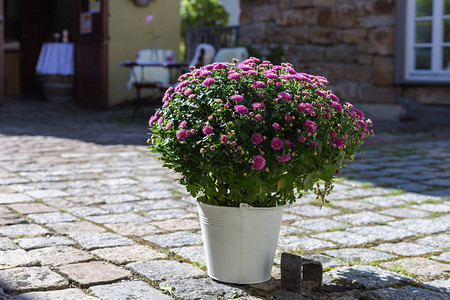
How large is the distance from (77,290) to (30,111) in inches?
368

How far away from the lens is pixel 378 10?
9.45 meters

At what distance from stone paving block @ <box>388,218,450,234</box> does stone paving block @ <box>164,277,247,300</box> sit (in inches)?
58.7

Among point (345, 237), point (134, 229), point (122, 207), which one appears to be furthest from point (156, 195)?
point (345, 237)

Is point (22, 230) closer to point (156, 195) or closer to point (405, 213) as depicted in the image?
point (156, 195)

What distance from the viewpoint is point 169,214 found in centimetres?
398

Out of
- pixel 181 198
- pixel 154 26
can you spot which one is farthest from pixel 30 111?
pixel 181 198

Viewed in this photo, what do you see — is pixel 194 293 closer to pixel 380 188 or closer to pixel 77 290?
pixel 77 290

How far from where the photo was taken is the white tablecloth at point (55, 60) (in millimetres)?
12188

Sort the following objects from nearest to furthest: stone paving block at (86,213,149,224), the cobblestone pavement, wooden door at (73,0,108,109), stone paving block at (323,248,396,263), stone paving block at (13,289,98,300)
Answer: stone paving block at (13,289,98,300), the cobblestone pavement, stone paving block at (323,248,396,263), stone paving block at (86,213,149,224), wooden door at (73,0,108,109)

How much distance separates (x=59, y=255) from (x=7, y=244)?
327 mm

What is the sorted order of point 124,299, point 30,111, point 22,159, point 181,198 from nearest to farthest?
1. point 124,299
2. point 181,198
3. point 22,159
4. point 30,111

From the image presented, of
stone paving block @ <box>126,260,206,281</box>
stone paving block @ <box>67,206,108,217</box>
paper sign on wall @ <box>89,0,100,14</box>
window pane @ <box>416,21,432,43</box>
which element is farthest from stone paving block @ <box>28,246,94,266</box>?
paper sign on wall @ <box>89,0,100,14</box>

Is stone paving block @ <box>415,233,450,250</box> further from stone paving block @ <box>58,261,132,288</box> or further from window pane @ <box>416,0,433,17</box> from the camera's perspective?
window pane @ <box>416,0,433,17</box>

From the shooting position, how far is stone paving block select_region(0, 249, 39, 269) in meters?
2.80
